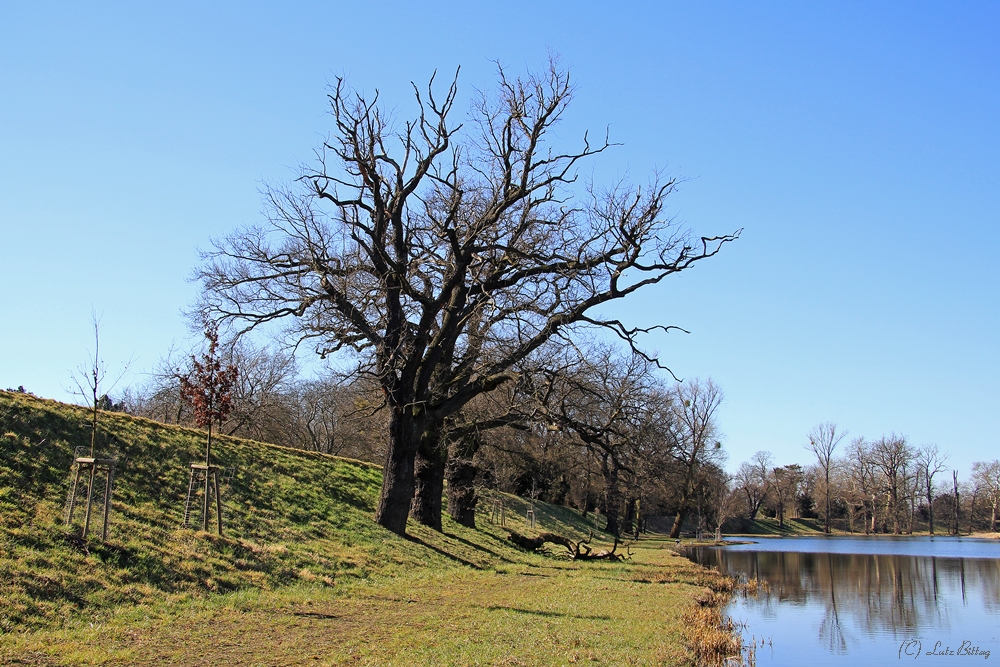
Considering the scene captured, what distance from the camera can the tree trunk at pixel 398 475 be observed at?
789 inches

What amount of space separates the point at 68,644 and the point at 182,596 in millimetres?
2805

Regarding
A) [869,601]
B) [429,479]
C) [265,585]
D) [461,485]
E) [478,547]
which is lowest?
[869,601]

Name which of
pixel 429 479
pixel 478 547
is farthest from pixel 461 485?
pixel 478 547

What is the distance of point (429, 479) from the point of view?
23.4 m

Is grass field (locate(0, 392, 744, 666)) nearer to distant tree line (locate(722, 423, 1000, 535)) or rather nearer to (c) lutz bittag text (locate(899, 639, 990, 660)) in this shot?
(c) lutz bittag text (locate(899, 639, 990, 660))

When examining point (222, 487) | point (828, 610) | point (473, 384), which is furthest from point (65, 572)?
point (828, 610)

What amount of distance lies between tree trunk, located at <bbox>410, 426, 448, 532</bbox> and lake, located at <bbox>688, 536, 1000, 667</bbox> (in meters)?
8.70

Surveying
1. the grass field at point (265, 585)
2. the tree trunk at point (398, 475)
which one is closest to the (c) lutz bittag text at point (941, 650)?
the grass field at point (265, 585)

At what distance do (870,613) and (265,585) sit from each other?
1384cm

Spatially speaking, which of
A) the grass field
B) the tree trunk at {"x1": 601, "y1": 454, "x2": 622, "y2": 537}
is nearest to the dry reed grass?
the grass field

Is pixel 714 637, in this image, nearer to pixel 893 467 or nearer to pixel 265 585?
pixel 265 585

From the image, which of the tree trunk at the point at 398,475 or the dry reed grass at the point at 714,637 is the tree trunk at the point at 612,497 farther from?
the dry reed grass at the point at 714,637

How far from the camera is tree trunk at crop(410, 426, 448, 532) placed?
910 inches

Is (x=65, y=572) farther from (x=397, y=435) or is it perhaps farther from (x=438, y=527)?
(x=438, y=527)
